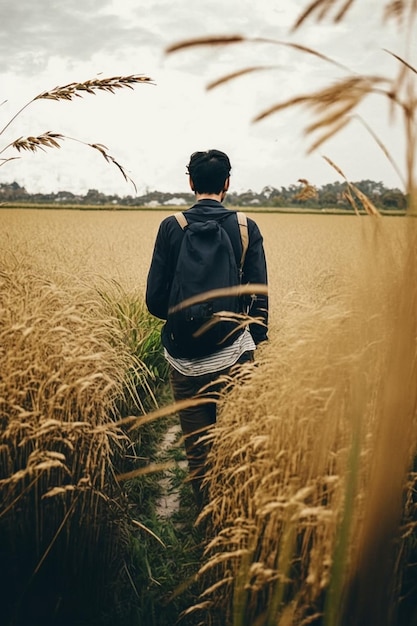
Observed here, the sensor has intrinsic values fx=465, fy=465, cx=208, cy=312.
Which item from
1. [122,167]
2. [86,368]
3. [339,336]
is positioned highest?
[122,167]

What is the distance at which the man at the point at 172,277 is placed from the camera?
236 centimetres

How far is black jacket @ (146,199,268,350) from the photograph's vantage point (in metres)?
2.37

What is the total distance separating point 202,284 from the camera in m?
2.21

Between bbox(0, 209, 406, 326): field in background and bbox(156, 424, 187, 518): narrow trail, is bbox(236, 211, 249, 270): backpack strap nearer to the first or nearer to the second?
bbox(0, 209, 406, 326): field in background

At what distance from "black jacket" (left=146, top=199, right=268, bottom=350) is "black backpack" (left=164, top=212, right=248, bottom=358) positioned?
6 centimetres

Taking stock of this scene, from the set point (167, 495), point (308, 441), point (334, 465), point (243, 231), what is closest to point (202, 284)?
point (243, 231)

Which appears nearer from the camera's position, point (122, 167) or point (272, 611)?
point (272, 611)

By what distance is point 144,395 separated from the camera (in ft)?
14.0

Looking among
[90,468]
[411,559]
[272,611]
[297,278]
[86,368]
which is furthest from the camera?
[297,278]

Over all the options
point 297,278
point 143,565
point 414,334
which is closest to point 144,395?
point 143,565

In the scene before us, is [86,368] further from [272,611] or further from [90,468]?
[272,611]

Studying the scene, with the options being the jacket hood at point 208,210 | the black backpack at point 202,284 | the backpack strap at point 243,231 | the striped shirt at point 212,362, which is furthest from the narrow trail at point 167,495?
the jacket hood at point 208,210

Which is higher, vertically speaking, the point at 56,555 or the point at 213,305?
the point at 213,305

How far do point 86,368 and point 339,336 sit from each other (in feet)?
4.02
